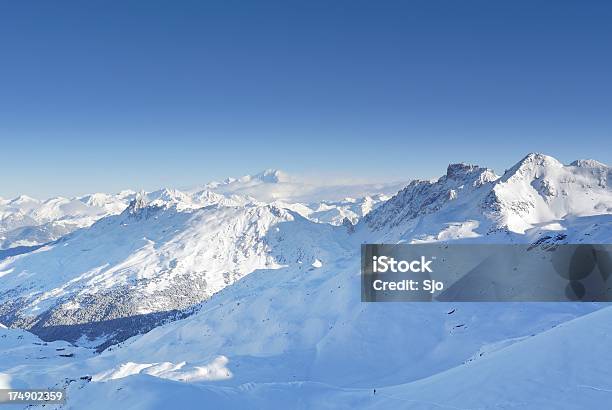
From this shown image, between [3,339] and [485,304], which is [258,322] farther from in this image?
[3,339]

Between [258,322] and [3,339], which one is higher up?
[258,322]

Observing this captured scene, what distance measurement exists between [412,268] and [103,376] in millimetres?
66552

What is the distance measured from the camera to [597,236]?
10481cm

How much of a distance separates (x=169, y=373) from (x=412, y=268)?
5003cm

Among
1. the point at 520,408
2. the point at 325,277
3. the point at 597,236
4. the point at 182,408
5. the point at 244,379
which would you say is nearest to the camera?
the point at 520,408

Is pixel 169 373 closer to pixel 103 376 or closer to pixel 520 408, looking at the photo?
pixel 103 376

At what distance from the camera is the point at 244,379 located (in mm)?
72625

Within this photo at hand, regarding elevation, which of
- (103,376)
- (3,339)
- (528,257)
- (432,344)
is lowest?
(3,339)

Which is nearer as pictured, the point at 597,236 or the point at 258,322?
the point at 597,236

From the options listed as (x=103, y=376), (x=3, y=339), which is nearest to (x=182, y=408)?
(x=103, y=376)

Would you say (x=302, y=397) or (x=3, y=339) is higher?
(x=302, y=397)

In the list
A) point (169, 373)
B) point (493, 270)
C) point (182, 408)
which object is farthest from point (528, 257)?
point (182, 408)

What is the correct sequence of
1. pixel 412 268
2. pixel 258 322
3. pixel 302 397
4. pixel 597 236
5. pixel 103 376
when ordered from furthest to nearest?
pixel 258 322
pixel 597 236
pixel 103 376
pixel 412 268
pixel 302 397

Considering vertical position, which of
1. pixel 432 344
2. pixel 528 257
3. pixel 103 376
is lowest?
pixel 103 376
